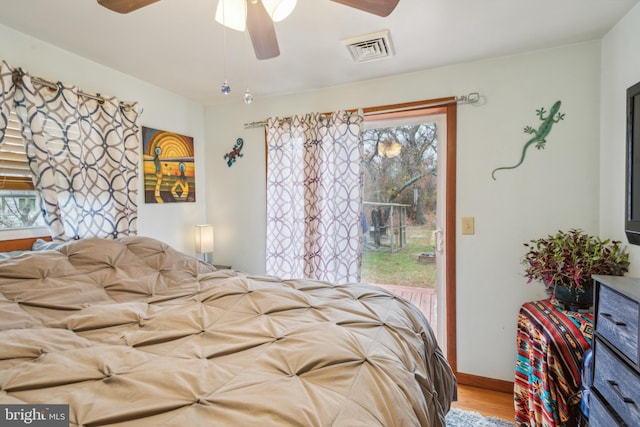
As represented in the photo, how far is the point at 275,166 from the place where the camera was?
2.76m

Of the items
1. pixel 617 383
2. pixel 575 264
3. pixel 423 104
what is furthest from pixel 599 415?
pixel 423 104

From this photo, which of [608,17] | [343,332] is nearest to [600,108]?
[608,17]

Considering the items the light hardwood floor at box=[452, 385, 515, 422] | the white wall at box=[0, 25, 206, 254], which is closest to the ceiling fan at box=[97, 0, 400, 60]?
the white wall at box=[0, 25, 206, 254]

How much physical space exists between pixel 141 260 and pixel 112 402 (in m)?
1.20

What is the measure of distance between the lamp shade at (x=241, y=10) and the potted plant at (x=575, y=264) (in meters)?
1.93

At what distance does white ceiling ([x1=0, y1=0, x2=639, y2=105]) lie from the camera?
1.59 metres

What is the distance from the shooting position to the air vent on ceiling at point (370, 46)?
1846mm

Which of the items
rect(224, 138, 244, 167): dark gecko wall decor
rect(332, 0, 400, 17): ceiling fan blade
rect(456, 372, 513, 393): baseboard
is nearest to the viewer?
rect(332, 0, 400, 17): ceiling fan blade

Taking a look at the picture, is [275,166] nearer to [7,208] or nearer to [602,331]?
[7,208]

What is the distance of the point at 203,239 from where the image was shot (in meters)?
2.86

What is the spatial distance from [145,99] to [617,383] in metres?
3.29

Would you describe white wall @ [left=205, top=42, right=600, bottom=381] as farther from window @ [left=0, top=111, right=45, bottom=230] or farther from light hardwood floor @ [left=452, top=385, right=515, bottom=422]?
window @ [left=0, top=111, right=45, bottom=230]

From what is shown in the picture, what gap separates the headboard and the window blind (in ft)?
1.02

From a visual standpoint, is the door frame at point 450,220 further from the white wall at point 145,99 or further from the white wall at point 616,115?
the white wall at point 145,99
